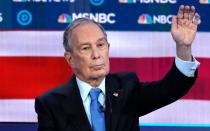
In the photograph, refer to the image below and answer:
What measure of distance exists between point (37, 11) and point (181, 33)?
0.96 m

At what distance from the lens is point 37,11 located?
2273 millimetres

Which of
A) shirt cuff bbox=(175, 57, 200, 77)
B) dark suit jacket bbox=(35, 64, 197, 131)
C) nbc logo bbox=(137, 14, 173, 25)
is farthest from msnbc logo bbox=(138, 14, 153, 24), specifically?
shirt cuff bbox=(175, 57, 200, 77)

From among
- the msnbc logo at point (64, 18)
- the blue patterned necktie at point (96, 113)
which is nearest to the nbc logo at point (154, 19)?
the msnbc logo at point (64, 18)

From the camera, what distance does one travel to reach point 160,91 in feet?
5.09

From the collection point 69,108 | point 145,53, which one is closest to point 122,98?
point 69,108

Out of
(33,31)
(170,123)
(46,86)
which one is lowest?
(170,123)

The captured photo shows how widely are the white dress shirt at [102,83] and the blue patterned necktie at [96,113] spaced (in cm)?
1

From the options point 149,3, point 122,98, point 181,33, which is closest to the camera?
point 181,33

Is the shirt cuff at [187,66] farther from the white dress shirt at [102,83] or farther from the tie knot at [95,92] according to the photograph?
the tie knot at [95,92]

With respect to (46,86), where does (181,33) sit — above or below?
above

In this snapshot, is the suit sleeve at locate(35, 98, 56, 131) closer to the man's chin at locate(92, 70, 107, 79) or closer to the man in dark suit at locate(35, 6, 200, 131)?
the man in dark suit at locate(35, 6, 200, 131)

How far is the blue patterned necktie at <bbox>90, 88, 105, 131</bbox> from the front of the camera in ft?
4.97

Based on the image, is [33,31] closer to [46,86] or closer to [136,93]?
[46,86]

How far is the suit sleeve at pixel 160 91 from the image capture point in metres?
1.52
